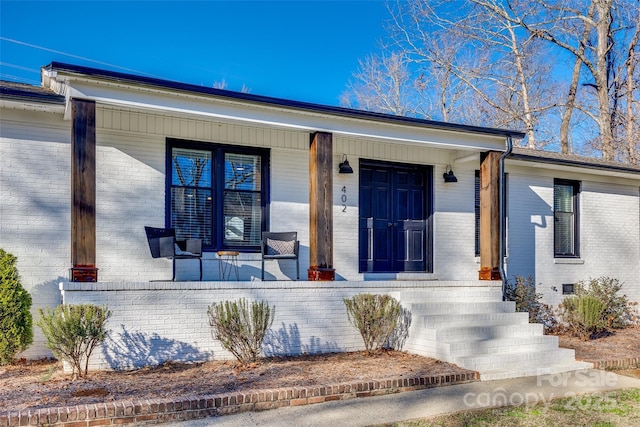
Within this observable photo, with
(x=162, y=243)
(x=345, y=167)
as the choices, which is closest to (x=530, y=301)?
(x=345, y=167)

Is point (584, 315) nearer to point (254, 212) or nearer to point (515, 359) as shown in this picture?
point (515, 359)

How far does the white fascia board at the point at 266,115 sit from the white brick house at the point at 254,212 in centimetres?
2

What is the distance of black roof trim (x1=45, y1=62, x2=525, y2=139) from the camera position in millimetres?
6618

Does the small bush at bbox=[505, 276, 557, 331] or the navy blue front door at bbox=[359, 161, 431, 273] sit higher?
the navy blue front door at bbox=[359, 161, 431, 273]

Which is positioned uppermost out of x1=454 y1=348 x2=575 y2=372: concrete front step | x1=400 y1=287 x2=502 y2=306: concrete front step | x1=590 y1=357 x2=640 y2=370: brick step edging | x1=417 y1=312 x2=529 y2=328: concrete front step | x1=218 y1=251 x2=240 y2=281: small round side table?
x1=218 y1=251 x2=240 y2=281: small round side table

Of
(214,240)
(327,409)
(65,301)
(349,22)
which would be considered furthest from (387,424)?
(349,22)

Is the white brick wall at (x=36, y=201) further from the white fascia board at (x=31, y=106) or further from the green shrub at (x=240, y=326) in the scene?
the green shrub at (x=240, y=326)

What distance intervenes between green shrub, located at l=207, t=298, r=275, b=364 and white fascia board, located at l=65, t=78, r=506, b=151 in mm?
2592

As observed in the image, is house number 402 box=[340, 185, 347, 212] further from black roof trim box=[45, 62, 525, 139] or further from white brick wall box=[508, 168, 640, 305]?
white brick wall box=[508, 168, 640, 305]

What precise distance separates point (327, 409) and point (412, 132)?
495 centimetres

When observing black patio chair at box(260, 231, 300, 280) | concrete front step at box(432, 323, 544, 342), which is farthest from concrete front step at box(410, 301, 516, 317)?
black patio chair at box(260, 231, 300, 280)

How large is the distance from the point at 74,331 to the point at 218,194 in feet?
11.4

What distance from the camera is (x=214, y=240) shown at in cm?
881

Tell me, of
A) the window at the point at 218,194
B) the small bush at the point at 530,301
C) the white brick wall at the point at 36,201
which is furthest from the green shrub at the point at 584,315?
the white brick wall at the point at 36,201
